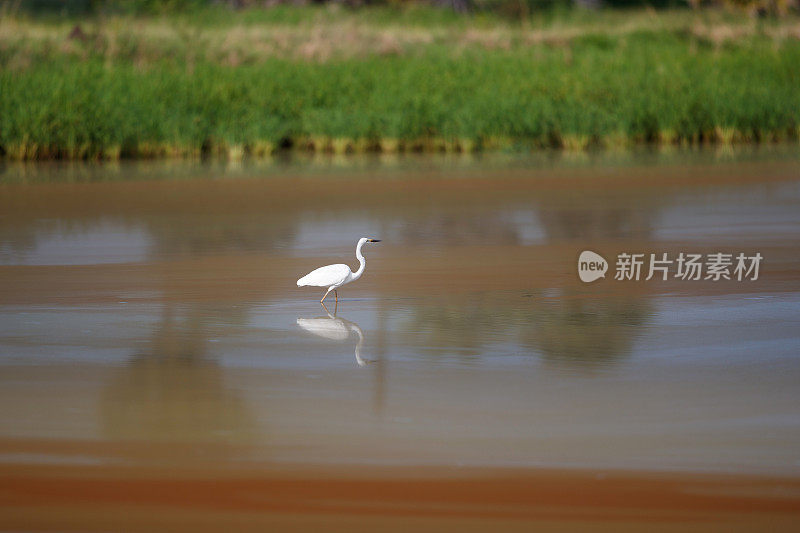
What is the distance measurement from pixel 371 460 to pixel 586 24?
24.8 m

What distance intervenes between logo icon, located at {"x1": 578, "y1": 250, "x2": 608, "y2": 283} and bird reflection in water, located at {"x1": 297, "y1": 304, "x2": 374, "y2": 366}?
1624 millimetres

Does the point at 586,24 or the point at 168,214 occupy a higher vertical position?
the point at 586,24

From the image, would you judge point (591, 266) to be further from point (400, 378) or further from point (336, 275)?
point (400, 378)

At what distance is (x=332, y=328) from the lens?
231 inches

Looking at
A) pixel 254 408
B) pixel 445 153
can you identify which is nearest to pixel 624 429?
pixel 254 408

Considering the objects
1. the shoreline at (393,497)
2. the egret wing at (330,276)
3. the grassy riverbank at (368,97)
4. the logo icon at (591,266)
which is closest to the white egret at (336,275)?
the egret wing at (330,276)

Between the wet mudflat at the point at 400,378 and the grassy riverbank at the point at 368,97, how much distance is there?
20.0 feet

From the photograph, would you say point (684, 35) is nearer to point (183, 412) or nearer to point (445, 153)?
point (445, 153)

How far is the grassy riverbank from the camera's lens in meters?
15.7

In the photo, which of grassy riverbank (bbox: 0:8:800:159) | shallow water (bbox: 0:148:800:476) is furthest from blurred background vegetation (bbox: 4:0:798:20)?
shallow water (bbox: 0:148:800:476)

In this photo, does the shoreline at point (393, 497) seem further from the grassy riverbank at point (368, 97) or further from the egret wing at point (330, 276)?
the grassy riverbank at point (368, 97)

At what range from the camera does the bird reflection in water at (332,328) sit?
569cm

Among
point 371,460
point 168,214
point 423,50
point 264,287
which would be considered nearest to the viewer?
point 371,460

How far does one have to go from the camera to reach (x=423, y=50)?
861 inches
